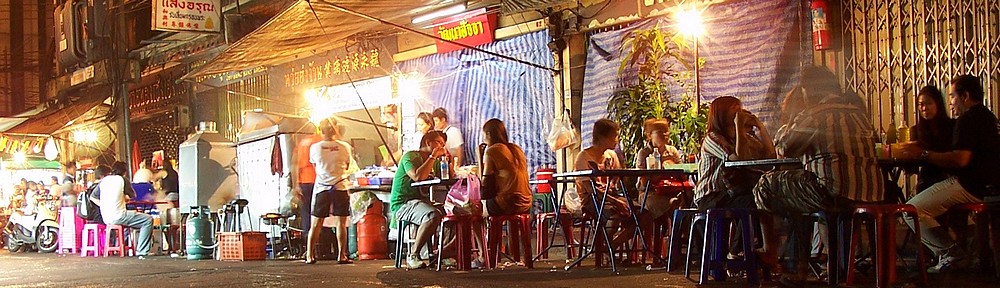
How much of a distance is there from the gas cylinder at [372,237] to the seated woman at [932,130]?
648cm

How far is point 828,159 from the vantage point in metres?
7.05

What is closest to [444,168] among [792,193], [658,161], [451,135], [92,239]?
[658,161]

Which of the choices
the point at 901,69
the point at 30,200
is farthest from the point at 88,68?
the point at 901,69

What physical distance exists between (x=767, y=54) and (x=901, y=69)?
145 centimetres

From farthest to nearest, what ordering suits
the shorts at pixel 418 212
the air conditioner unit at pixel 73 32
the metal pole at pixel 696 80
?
the air conditioner unit at pixel 73 32 → the metal pole at pixel 696 80 → the shorts at pixel 418 212

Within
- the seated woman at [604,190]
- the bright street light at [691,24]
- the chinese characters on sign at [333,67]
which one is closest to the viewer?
the seated woman at [604,190]

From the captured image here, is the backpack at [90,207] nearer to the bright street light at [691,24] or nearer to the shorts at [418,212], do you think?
the shorts at [418,212]

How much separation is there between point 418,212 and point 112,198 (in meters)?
7.15

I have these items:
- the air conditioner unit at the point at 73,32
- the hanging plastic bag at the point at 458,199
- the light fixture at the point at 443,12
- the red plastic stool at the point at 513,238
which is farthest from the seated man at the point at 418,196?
the air conditioner unit at the point at 73,32

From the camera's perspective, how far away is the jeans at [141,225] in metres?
15.7

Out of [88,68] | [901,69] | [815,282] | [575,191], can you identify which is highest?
[88,68]

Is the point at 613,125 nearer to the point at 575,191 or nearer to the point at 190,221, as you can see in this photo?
the point at 575,191

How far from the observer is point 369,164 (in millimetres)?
17797

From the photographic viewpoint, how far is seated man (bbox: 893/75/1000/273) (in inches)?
305
